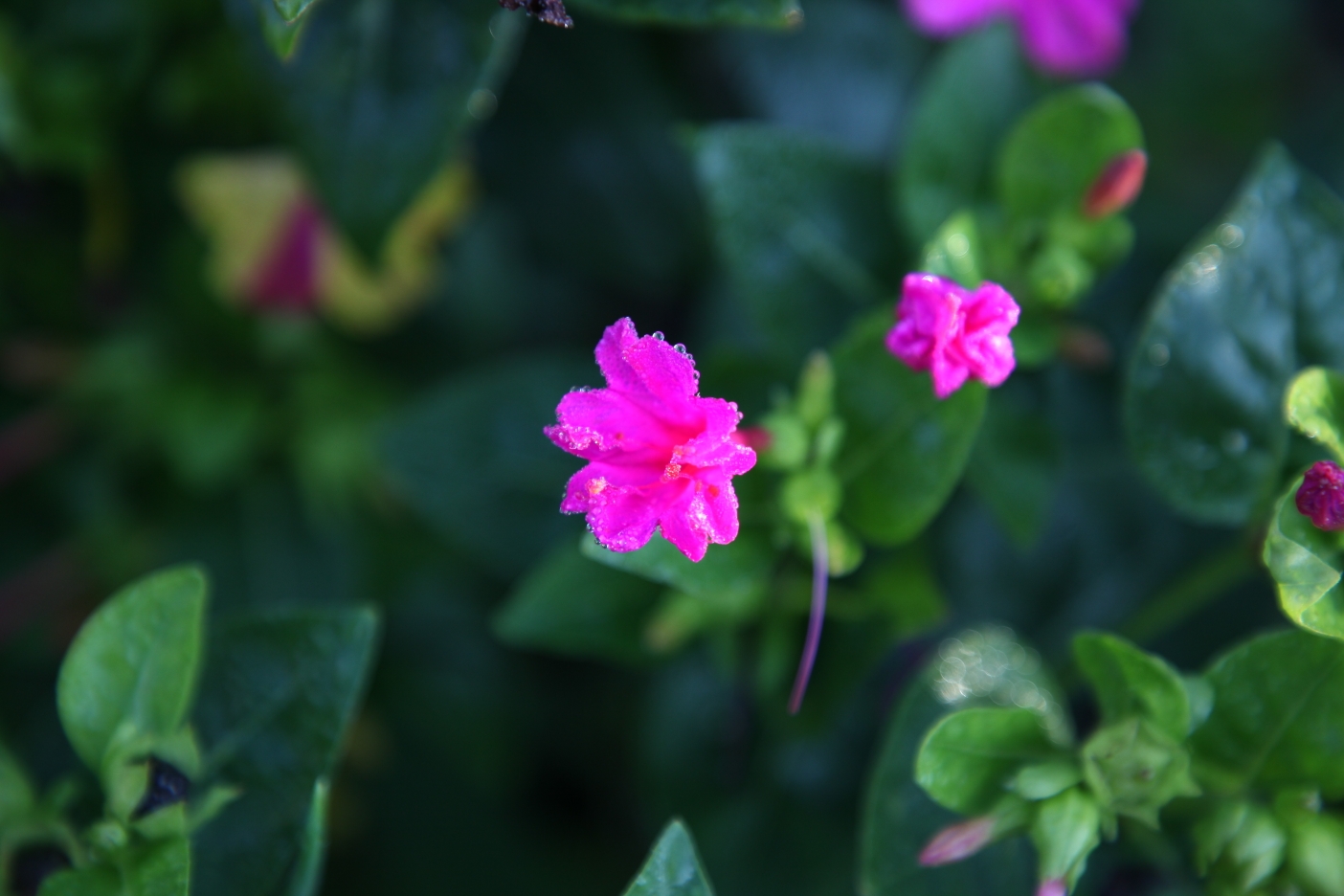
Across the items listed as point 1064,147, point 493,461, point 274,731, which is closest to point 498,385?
point 493,461

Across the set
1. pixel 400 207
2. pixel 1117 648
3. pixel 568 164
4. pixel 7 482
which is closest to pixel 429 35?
pixel 400 207

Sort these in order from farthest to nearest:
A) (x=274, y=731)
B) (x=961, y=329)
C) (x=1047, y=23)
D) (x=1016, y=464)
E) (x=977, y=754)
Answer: (x=1047, y=23)
(x=1016, y=464)
(x=274, y=731)
(x=977, y=754)
(x=961, y=329)

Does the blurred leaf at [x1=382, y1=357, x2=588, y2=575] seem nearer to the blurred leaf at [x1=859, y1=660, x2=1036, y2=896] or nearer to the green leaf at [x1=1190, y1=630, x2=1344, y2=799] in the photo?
the blurred leaf at [x1=859, y1=660, x2=1036, y2=896]

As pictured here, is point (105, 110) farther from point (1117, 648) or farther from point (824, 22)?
point (1117, 648)

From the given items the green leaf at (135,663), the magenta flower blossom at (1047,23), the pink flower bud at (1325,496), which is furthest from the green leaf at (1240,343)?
the green leaf at (135,663)

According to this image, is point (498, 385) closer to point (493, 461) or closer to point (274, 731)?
point (493, 461)

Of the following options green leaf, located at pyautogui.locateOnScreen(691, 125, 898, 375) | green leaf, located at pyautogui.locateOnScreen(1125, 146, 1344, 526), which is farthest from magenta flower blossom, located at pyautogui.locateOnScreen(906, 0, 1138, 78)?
green leaf, located at pyautogui.locateOnScreen(1125, 146, 1344, 526)
